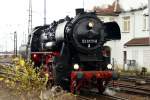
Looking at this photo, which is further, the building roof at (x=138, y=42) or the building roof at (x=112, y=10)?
the building roof at (x=112, y=10)

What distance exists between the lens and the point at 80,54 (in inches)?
687

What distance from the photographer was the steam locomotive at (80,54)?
17.0 metres

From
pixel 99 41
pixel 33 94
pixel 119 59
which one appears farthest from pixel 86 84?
pixel 119 59

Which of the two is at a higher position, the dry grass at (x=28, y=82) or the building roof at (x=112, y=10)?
the building roof at (x=112, y=10)

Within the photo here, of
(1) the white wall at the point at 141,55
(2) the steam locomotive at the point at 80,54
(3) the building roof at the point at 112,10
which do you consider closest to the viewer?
(2) the steam locomotive at the point at 80,54

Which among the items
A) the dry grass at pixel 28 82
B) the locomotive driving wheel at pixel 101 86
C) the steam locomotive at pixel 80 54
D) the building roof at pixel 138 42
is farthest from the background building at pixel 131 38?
the dry grass at pixel 28 82

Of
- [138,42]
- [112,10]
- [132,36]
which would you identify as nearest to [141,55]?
[138,42]

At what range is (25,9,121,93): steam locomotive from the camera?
55.9ft

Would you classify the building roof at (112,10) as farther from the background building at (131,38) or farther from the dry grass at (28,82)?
the dry grass at (28,82)

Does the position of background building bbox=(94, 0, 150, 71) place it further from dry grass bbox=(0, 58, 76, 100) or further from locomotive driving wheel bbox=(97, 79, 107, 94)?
dry grass bbox=(0, 58, 76, 100)

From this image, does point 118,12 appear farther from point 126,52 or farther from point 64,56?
point 64,56

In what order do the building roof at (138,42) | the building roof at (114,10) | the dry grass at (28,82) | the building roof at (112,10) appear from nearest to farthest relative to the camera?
1. the dry grass at (28,82)
2. the building roof at (138,42)
3. the building roof at (114,10)
4. the building roof at (112,10)

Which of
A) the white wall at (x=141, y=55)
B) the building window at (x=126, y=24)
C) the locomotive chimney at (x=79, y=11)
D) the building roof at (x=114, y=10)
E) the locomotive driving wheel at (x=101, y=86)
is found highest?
the building roof at (x=114, y=10)

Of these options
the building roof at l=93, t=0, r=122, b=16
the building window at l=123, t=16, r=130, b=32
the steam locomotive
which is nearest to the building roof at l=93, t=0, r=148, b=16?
the building roof at l=93, t=0, r=122, b=16
